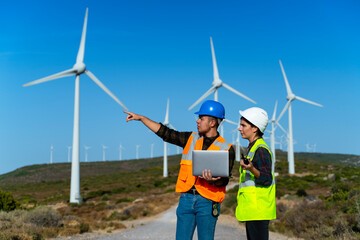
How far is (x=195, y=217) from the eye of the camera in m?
4.36

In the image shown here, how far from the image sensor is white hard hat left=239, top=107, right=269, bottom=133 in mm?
4441

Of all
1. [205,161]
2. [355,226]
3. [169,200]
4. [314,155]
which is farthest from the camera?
[314,155]

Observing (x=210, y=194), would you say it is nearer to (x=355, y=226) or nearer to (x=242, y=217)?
(x=242, y=217)

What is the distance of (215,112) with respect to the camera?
14.9 feet

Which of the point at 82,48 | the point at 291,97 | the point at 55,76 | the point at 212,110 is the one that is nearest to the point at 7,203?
the point at 55,76

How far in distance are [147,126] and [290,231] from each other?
439 inches

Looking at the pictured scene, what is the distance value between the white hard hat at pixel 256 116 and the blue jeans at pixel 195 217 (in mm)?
1055

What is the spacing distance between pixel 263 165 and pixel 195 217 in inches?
39.3

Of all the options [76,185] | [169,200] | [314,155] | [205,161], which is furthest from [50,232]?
[314,155]

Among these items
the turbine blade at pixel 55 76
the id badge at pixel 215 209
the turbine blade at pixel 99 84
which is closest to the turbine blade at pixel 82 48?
the turbine blade at pixel 99 84

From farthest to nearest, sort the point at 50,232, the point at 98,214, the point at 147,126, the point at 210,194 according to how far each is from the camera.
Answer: the point at 98,214
the point at 50,232
the point at 147,126
the point at 210,194

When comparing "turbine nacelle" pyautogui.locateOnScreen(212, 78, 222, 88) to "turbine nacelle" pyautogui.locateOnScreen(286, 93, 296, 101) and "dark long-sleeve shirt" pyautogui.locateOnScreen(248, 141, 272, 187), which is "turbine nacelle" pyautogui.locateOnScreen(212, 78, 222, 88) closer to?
"turbine nacelle" pyautogui.locateOnScreen(286, 93, 296, 101)

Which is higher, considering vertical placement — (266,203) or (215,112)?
(215,112)

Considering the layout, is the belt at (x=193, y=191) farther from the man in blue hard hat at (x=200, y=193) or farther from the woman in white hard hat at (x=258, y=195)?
the woman in white hard hat at (x=258, y=195)
